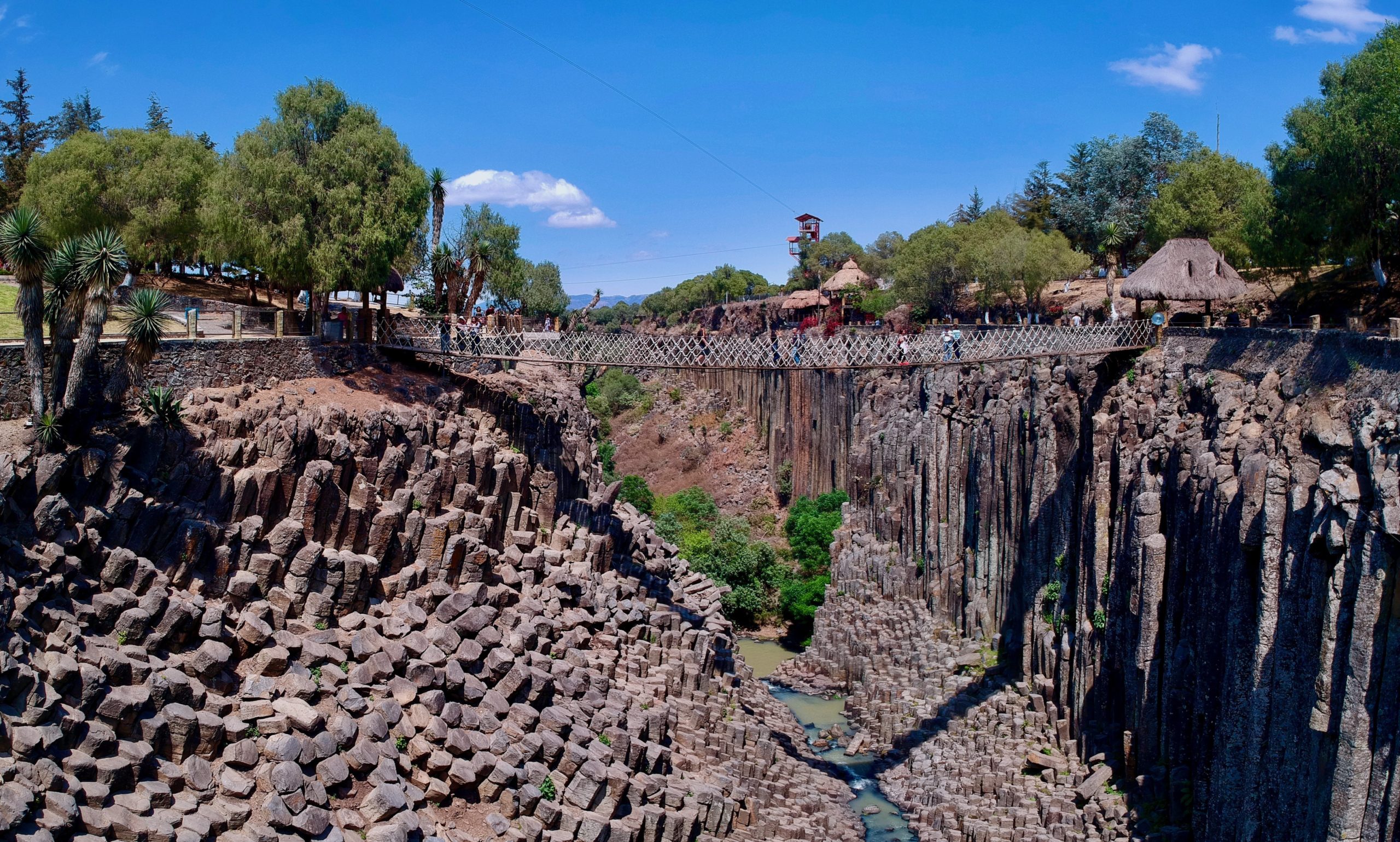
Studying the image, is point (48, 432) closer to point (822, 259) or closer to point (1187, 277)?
point (1187, 277)

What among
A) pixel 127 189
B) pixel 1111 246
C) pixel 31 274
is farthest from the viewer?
pixel 1111 246

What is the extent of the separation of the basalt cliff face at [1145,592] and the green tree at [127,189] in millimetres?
29721

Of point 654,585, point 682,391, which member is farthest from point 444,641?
point 682,391

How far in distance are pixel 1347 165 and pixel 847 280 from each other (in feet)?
198

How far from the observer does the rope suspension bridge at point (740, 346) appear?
105 feet

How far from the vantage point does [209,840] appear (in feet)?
61.1

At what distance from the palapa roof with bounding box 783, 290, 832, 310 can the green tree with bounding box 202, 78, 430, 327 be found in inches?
2281

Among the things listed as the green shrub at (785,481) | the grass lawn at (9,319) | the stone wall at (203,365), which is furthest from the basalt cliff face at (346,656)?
the green shrub at (785,481)

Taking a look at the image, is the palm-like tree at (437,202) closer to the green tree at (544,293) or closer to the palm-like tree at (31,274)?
the palm-like tree at (31,274)

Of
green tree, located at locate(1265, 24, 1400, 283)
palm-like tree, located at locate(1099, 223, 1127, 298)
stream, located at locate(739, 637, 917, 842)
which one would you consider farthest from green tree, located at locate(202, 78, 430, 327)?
palm-like tree, located at locate(1099, 223, 1127, 298)

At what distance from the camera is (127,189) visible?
4316cm

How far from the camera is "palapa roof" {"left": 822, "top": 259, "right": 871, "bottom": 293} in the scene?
8901 cm

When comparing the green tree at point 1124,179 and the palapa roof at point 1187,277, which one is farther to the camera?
the green tree at point 1124,179

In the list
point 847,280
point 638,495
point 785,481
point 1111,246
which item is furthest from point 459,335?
point 847,280
